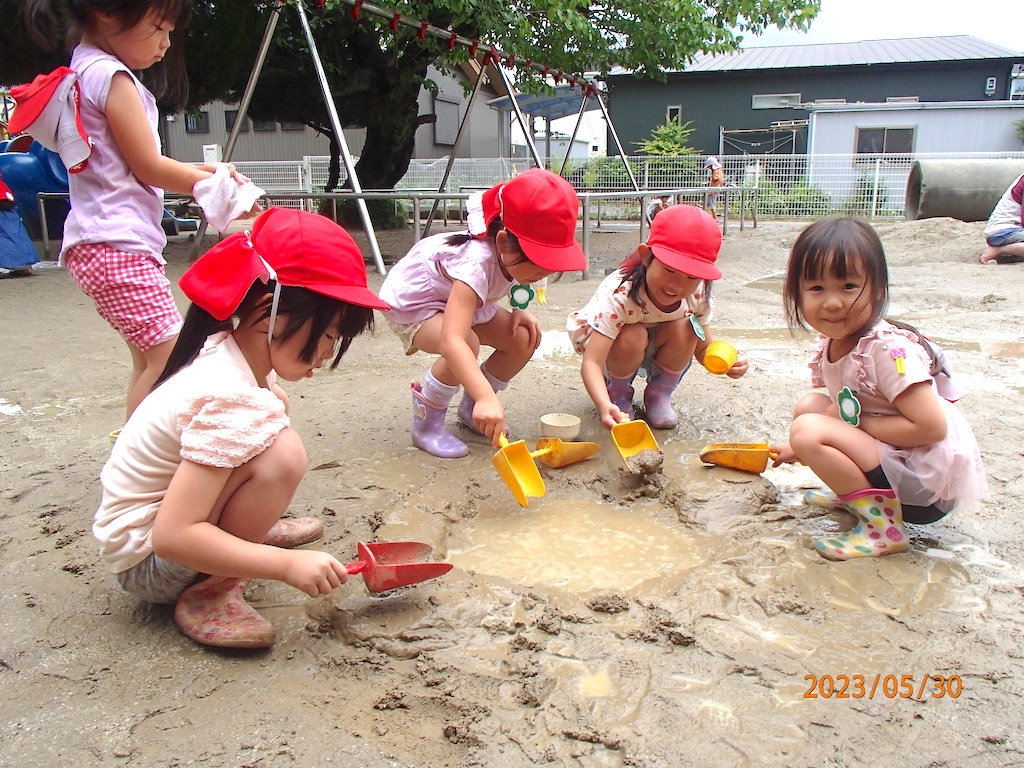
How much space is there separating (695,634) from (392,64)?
28.5ft

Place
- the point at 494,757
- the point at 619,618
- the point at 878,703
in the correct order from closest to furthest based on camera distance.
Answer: the point at 494,757 < the point at 878,703 < the point at 619,618

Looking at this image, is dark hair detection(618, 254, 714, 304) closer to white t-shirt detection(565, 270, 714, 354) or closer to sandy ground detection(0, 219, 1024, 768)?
white t-shirt detection(565, 270, 714, 354)

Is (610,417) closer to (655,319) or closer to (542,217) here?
(655,319)

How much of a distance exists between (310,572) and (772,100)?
2128cm

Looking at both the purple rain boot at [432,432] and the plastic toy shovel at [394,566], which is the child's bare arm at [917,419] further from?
the purple rain boot at [432,432]

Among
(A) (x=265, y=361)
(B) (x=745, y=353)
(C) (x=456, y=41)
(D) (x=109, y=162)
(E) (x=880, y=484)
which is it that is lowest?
(B) (x=745, y=353)

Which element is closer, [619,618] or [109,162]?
[619,618]

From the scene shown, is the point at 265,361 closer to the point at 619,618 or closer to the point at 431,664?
the point at 431,664

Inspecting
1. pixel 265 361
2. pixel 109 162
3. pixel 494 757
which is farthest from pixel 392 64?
pixel 494 757

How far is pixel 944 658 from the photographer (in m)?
1.36

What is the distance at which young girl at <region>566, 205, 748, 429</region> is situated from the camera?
7.43ft

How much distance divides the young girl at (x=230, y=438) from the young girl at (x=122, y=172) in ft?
2.10

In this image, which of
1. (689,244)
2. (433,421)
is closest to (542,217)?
(689,244)

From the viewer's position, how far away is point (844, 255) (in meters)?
1.69
